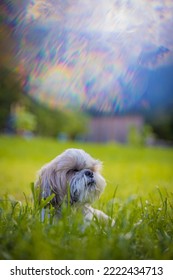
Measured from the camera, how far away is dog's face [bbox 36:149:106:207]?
2516 millimetres

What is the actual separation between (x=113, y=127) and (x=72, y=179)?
557cm

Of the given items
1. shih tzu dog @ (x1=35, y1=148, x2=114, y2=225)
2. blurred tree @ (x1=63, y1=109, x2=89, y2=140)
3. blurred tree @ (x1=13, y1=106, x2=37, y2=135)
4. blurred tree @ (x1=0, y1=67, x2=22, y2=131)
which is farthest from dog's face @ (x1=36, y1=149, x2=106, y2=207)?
blurred tree @ (x1=63, y1=109, x2=89, y2=140)

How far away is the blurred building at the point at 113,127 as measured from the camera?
7.36 m

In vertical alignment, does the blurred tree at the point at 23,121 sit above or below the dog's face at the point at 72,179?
below

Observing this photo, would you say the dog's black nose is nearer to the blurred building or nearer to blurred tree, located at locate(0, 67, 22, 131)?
blurred tree, located at locate(0, 67, 22, 131)

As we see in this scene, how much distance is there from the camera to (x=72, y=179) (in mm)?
2537

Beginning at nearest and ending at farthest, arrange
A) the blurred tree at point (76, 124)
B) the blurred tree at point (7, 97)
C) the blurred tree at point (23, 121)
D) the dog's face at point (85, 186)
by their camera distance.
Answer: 1. the dog's face at point (85, 186)
2. the blurred tree at point (7, 97)
3. the blurred tree at point (23, 121)
4. the blurred tree at point (76, 124)

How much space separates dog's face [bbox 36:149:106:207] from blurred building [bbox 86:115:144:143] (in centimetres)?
411

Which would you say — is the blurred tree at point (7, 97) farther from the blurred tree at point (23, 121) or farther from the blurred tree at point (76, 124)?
the blurred tree at point (76, 124)

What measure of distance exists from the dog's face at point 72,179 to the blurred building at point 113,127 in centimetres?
411

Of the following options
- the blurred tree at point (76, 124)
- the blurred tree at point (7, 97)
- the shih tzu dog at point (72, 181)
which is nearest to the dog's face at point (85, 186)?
the shih tzu dog at point (72, 181)
